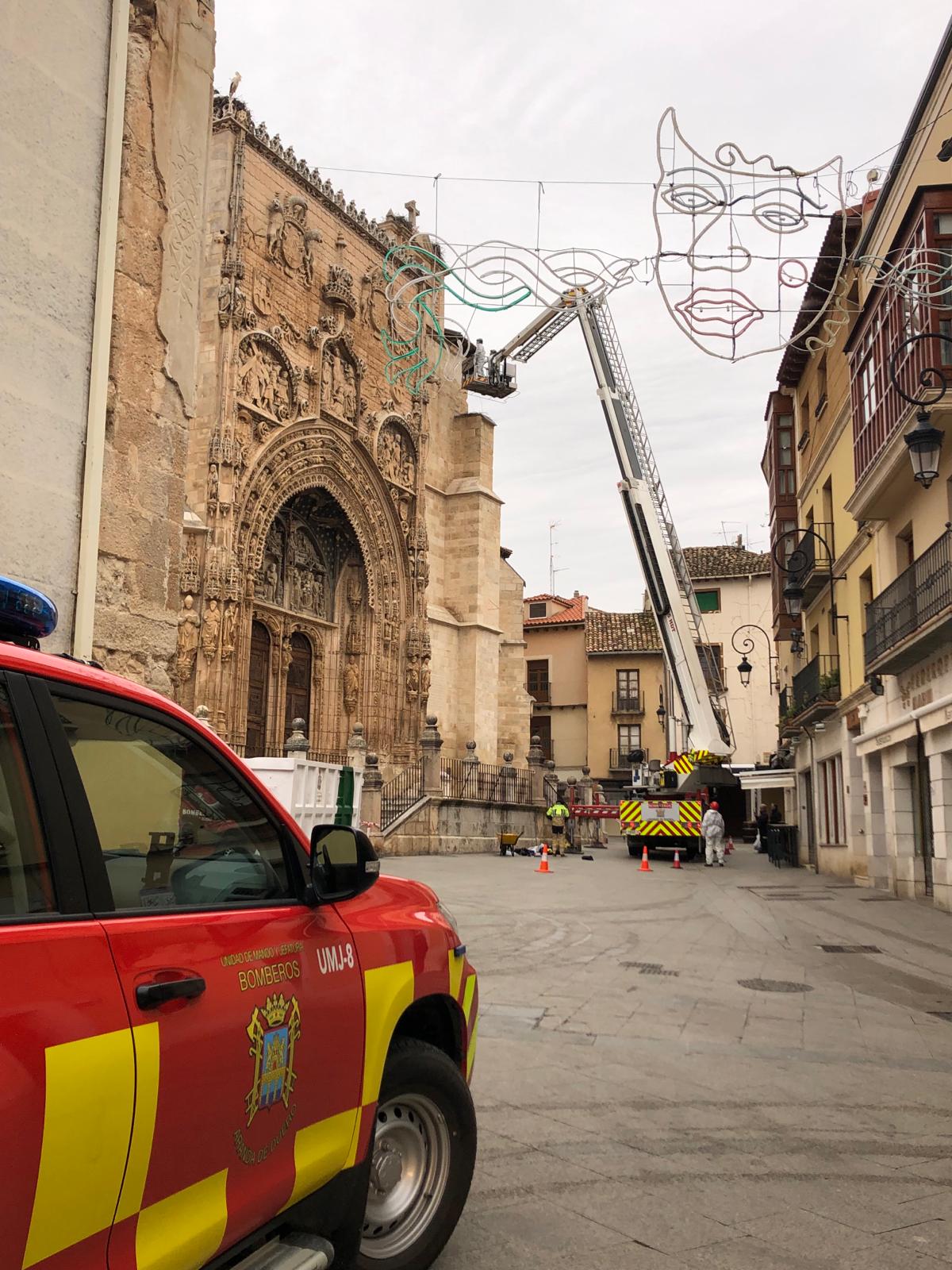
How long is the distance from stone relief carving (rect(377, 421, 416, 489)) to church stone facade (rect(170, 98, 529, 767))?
72 millimetres

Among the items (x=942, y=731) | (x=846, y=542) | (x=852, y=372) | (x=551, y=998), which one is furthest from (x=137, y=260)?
(x=846, y=542)

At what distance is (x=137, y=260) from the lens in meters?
7.75

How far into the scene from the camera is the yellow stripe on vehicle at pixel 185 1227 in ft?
6.40

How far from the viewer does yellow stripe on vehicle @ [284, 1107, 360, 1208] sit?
249 centimetres

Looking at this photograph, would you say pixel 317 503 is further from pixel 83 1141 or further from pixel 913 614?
pixel 83 1141

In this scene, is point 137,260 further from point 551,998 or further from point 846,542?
point 846,542

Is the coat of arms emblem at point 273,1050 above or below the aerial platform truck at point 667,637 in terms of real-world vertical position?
below

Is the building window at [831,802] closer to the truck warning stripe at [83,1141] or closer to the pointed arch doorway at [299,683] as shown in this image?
the pointed arch doorway at [299,683]

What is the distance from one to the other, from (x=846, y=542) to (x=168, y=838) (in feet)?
68.2

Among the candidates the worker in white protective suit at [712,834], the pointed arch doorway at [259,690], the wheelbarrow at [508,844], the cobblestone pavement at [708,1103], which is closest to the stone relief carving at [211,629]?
the pointed arch doorway at [259,690]

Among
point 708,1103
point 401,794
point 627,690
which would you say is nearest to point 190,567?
point 401,794

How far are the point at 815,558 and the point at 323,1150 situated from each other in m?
22.2

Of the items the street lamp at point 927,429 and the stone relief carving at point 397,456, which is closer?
the street lamp at point 927,429

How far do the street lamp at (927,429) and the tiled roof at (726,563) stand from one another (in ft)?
111
